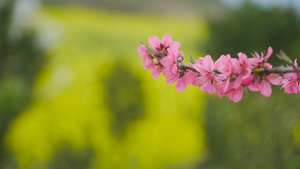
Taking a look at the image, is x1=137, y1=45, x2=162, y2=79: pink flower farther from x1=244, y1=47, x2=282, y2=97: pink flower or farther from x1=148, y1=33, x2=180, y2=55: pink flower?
x1=244, y1=47, x2=282, y2=97: pink flower

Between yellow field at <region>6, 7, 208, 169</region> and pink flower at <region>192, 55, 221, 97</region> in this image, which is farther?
yellow field at <region>6, 7, 208, 169</region>

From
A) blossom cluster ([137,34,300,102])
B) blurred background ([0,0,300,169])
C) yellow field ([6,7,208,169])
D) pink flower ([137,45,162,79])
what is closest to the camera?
blossom cluster ([137,34,300,102])

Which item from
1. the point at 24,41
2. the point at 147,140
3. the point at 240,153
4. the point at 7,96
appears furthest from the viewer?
the point at 24,41

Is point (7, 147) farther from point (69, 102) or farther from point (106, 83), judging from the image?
point (106, 83)

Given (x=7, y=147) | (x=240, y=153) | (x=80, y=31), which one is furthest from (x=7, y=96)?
(x=80, y=31)

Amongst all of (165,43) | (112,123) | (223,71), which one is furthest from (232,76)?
(112,123)

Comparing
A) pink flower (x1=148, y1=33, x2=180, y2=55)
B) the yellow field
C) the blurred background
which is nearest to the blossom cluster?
pink flower (x1=148, y1=33, x2=180, y2=55)
